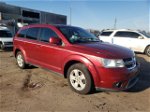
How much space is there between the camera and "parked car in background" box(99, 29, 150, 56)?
13836 mm

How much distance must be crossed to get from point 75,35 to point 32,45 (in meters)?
1.63

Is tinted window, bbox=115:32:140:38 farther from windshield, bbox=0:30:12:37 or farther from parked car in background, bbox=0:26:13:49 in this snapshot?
windshield, bbox=0:30:12:37

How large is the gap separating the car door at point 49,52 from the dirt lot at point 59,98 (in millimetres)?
541

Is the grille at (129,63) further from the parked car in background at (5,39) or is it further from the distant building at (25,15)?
the distant building at (25,15)

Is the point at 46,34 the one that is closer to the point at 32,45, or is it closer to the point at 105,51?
the point at 32,45

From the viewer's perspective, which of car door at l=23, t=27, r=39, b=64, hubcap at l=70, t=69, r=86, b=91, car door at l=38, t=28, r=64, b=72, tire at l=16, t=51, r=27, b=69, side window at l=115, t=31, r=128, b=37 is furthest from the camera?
side window at l=115, t=31, r=128, b=37

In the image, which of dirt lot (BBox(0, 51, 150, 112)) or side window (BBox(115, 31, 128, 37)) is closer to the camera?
dirt lot (BBox(0, 51, 150, 112))

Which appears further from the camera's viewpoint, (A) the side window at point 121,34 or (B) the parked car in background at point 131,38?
(A) the side window at point 121,34

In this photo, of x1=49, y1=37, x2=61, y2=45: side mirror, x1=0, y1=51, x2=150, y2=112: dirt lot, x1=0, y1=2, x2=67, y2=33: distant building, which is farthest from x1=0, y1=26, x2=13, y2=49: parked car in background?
x1=0, y1=2, x2=67, y2=33: distant building

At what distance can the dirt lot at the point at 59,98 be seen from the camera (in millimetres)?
4660

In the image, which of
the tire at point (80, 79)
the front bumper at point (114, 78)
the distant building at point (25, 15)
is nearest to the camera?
the front bumper at point (114, 78)

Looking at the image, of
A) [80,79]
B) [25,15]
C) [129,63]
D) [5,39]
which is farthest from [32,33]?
[25,15]

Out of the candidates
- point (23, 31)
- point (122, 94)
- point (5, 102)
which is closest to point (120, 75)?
point (122, 94)

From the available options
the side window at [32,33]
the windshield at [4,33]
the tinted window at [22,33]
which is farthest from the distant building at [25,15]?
the side window at [32,33]
